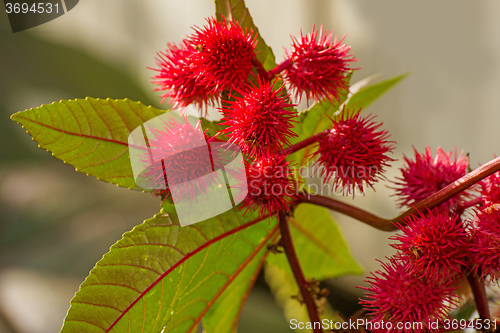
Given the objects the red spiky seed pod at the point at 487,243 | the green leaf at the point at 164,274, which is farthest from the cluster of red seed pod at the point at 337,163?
the green leaf at the point at 164,274

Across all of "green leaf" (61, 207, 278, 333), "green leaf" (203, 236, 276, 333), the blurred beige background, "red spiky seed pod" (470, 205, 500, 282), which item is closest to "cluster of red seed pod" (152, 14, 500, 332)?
"red spiky seed pod" (470, 205, 500, 282)

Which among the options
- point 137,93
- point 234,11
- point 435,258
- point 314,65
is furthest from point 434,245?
point 137,93

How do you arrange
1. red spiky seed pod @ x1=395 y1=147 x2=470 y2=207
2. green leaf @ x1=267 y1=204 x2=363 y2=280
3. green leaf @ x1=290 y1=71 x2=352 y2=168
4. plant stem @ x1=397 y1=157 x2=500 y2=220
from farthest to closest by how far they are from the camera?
green leaf @ x1=267 y1=204 x2=363 y2=280 < green leaf @ x1=290 y1=71 x2=352 y2=168 < red spiky seed pod @ x1=395 y1=147 x2=470 y2=207 < plant stem @ x1=397 y1=157 x2=500 y2=220

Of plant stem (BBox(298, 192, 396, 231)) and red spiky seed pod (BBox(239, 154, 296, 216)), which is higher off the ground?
red spiky seed pod (BBox(239, 154, 296, 216))

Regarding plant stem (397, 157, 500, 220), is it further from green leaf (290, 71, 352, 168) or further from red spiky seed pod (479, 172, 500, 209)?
green leaf (290, 71, 352, 168)

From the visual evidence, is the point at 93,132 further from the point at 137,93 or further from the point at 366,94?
the point at 137,93

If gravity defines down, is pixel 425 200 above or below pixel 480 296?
above

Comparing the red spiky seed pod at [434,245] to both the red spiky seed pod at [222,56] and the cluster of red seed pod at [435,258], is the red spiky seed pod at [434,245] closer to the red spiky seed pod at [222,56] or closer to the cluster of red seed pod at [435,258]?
the cluster of red seed pod at [435,258]
